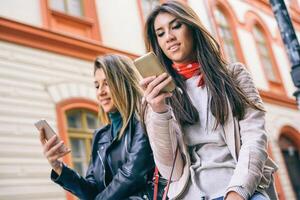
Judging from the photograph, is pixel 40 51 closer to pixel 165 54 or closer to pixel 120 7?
pixel 120 7

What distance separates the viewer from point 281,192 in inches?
450

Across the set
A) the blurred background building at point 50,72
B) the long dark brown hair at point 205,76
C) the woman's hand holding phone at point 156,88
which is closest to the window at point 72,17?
the blurred background building at point 50,72

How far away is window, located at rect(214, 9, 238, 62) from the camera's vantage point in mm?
12125

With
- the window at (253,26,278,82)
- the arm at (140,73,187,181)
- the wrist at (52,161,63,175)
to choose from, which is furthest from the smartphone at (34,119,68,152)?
the window at (253,26,278,82)

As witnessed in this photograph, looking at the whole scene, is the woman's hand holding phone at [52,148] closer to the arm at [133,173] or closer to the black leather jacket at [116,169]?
the black leather jacket at [116,169]

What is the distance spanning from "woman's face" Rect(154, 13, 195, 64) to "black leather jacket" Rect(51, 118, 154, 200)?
0.57 metres

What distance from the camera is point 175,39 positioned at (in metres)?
1.98

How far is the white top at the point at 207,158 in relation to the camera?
172 cm

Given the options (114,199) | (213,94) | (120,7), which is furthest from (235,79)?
(120,7)

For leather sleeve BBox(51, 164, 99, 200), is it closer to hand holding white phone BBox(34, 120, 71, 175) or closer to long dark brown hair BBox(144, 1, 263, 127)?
hand holding white phone BBox(34, 120, 71, 175)

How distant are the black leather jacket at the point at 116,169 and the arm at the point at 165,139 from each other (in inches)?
15.8

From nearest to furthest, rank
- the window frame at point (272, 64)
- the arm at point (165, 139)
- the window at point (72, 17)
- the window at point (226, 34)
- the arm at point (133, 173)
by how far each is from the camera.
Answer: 1. the arm at point (165, 139)
2. the arm at point (133, 173)
3. the window at point (72, 17)
4. the window at point (226, 34)
5. the window frame at point (272, 64)

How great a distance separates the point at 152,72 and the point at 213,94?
311mm

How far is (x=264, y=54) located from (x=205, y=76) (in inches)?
492
